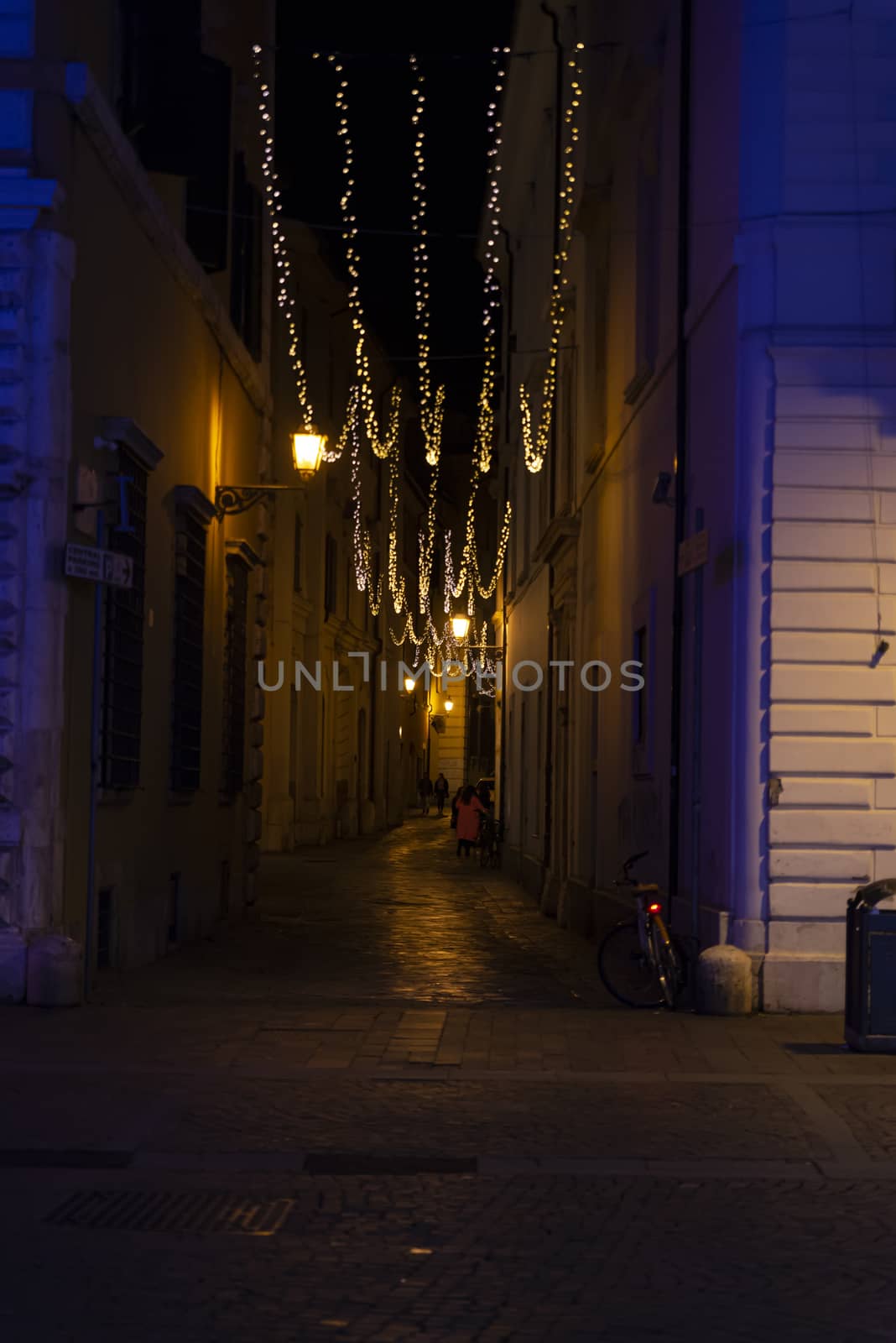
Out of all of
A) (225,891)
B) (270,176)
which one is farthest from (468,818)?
(270,176)

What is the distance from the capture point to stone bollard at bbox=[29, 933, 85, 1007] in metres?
11.9

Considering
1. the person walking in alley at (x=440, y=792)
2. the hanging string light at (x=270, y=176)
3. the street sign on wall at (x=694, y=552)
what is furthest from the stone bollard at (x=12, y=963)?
the person walking in alley at (x=440, y=792)

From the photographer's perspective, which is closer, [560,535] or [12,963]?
[12,963]

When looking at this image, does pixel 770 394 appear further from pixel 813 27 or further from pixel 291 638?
pixel 291 638

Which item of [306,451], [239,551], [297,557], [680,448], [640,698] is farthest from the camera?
[297,557]

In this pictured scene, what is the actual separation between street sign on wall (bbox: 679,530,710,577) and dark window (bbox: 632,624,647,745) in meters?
3.09

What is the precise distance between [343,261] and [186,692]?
80.6ft

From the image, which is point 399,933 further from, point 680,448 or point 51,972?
point 51,972

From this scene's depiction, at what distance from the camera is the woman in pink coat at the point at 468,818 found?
3853 cm

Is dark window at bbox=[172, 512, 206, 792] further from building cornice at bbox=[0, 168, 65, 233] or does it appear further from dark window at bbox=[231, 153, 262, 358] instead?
building cornice at bbox=[0, 168, 65, 233]

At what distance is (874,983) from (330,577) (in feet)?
106

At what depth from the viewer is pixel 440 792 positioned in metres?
72.2

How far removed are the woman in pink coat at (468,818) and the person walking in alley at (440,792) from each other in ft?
103

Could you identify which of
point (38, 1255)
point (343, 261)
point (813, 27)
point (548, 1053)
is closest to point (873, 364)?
point (813, 27)
